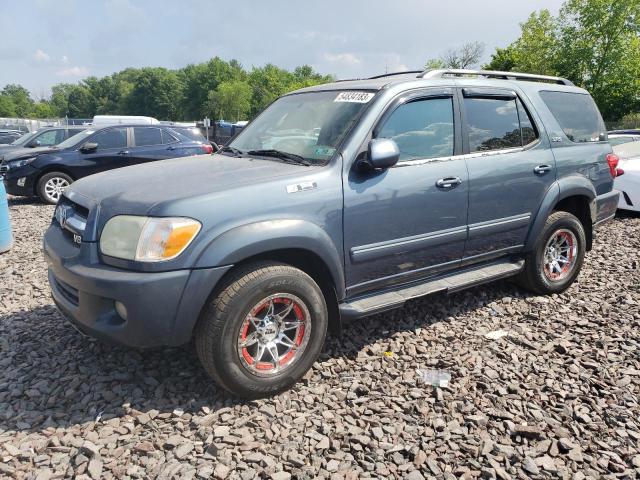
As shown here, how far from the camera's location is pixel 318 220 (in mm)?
3023

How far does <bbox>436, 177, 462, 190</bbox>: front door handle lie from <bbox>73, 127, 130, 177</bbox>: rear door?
325 inches

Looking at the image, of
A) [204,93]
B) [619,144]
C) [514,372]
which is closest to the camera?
[514,372]

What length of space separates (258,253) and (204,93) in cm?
11838

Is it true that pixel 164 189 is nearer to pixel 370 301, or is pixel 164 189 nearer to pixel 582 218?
pixel 370 301

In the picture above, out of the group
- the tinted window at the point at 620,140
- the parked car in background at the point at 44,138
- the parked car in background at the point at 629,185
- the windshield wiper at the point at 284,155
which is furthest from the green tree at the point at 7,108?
the windshield wiper at the point at 284,155

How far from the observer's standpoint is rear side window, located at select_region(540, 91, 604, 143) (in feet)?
14.9

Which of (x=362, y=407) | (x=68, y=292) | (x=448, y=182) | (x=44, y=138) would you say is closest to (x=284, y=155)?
(x=448, y=182)

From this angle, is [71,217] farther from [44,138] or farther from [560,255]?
[44,138]

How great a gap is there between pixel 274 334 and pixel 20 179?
8.85 metres

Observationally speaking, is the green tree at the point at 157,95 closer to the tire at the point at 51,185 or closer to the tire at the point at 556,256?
the tire at the point at 51,185

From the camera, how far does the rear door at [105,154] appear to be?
9938 mm

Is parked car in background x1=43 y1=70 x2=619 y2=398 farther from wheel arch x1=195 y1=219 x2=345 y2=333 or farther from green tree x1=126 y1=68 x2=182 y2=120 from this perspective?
green tree x1=126 y1=68 x2=182 y2=120

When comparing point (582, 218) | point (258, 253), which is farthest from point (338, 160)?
point (582, 218)

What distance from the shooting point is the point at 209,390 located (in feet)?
10.1
